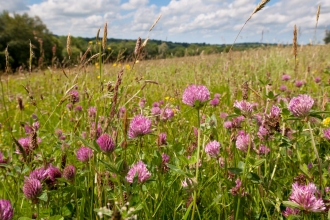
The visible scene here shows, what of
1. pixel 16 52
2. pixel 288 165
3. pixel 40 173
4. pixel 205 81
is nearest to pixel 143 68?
pixel 205 81

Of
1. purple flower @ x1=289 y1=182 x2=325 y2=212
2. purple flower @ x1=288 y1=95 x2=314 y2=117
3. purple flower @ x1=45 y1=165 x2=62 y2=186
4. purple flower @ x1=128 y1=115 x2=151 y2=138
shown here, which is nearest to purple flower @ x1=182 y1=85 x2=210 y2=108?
purple flower @ x1=128 y1=115 x2=151 y2=138

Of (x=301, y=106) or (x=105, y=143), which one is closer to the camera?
(x=105, y=143)

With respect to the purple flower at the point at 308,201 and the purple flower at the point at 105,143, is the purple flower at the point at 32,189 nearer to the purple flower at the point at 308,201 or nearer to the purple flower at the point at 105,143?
the purple flower at the point at 105,143

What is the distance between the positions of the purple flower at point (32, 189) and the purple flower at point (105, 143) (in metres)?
0.26

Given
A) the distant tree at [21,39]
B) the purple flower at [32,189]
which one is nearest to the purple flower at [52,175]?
the purple flower at [32,189]

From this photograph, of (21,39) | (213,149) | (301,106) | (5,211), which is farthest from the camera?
(21,39)

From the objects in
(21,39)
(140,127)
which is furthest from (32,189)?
(21,39)

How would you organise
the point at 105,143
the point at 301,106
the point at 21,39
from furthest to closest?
the point at 21,39
the point at 301,106
the point at 105,143

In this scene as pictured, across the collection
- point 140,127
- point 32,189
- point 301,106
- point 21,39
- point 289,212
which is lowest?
point 289,212

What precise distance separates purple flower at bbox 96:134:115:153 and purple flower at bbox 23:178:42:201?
26cm

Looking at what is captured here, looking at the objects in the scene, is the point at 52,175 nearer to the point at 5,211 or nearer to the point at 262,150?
the point at 5,211

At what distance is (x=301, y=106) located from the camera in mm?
971

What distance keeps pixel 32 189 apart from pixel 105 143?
29 centimetres

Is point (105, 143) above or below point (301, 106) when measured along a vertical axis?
below
